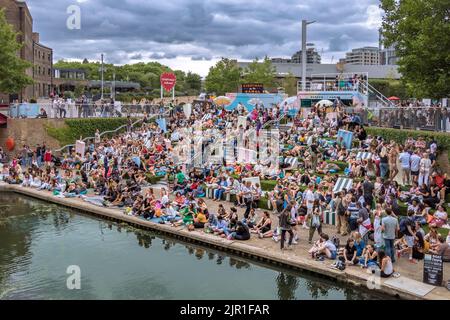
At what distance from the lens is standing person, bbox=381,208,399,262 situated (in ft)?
45.0

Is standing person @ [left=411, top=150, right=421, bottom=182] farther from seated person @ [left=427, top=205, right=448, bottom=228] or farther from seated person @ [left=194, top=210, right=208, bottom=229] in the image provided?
seated person @ [left=194, top=210, right=208, bottom=229]

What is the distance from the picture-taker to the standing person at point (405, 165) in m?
20.2

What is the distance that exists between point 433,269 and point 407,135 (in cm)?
1280

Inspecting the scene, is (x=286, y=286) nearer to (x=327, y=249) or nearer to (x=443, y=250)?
(x=327, y=249)

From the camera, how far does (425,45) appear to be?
22.6 m

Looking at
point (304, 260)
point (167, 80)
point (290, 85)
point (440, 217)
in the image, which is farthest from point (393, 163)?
point (290, 85)

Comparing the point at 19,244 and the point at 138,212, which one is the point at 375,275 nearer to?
the point at 138,212

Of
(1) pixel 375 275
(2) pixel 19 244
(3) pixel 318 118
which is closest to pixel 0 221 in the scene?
(2) pixel 19 244

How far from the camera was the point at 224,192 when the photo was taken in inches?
897

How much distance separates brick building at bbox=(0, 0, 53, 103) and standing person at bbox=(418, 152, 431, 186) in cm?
A: 3546

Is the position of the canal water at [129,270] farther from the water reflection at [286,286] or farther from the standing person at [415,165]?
the standing person at [415,165]

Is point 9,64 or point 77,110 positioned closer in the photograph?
point 9,64

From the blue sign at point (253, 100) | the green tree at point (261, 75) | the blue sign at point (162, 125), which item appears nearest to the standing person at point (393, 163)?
the blue sign at point (162, 125)

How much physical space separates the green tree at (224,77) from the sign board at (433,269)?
6501cm
